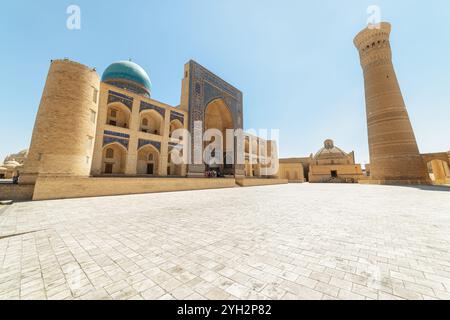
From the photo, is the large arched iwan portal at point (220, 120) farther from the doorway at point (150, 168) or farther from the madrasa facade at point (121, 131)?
the doorway at point (150, 168)

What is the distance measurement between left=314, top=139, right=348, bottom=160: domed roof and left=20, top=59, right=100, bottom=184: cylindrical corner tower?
39483 mm

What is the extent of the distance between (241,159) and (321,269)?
832 inches

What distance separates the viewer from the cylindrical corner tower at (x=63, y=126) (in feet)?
30.4

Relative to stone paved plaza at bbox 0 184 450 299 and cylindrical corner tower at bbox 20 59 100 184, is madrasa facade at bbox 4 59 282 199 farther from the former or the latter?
stone paved plaza at bbox 0 184 450 299

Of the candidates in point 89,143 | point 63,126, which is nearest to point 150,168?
point 89,143

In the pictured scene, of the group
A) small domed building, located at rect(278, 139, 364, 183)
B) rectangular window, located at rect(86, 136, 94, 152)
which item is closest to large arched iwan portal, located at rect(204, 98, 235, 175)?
rectangular window, located at rect(86, 136, 94, 152)

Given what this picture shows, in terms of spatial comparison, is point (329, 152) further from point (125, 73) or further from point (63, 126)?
point (63, 126)

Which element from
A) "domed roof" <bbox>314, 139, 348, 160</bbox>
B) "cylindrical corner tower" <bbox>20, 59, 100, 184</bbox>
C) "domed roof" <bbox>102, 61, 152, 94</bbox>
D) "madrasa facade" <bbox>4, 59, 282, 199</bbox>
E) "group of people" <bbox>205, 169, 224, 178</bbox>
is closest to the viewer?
"cylindrical corner tower" <bbox>20, 59, 100, 184</bbox>

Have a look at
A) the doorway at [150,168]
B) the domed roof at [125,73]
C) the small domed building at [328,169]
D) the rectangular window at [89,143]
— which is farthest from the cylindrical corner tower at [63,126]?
the small domed building at [328,169]

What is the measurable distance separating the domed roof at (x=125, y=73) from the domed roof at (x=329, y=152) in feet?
116

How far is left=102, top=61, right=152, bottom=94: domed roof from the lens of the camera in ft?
60.7

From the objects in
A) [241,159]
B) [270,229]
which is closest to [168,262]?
[270,229]

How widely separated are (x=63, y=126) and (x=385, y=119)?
1178 inches

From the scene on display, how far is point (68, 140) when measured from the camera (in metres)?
9.88
